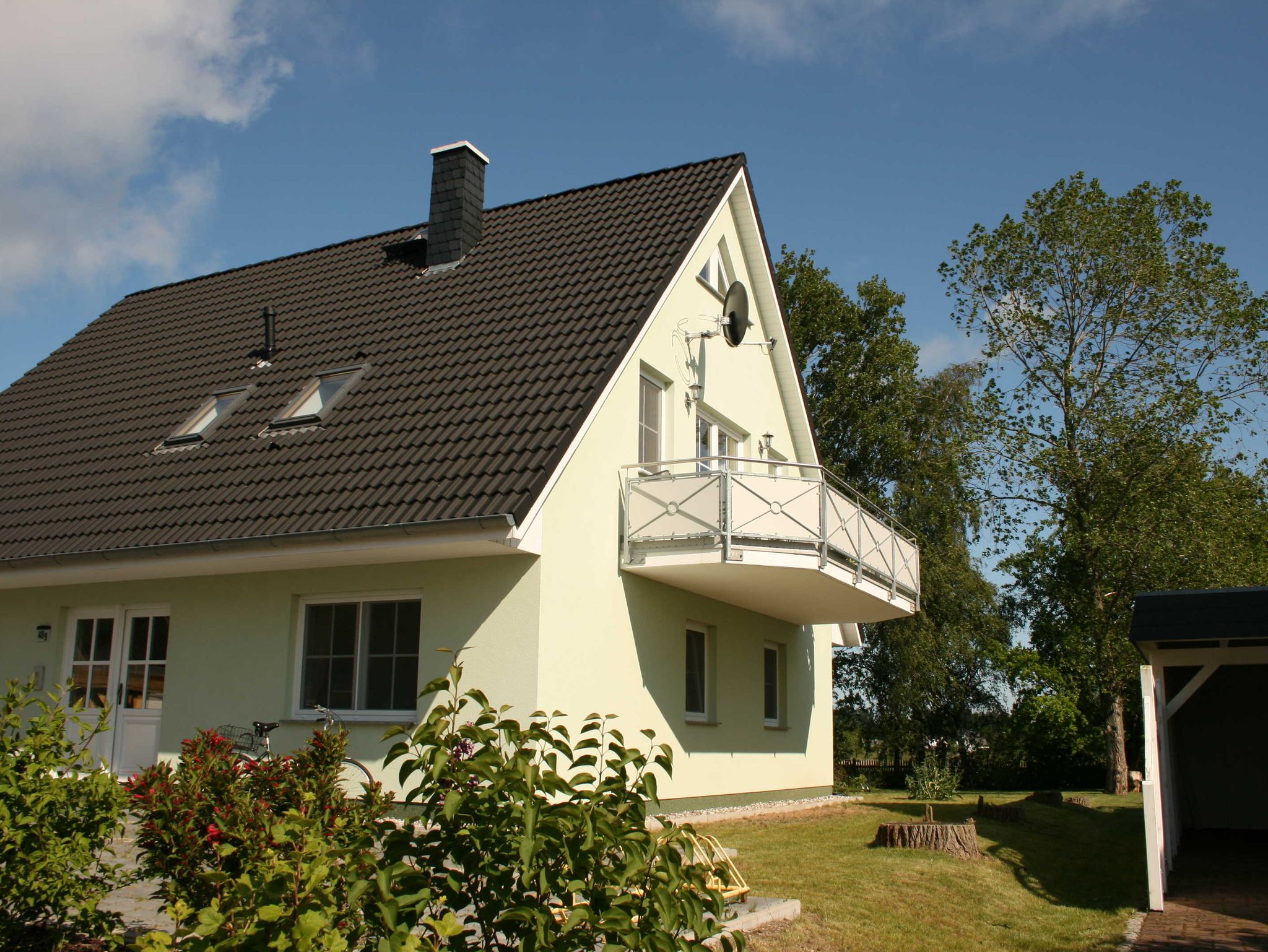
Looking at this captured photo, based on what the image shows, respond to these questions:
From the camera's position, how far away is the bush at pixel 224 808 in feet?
14.3

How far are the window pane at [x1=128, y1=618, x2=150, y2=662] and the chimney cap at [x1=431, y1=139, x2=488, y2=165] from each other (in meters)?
7.96

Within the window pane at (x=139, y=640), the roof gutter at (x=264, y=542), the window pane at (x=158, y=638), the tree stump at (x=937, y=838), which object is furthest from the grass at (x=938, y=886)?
the window pane at (x=139, y=640)

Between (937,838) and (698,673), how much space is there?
4340mm

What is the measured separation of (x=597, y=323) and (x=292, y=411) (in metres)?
3.90

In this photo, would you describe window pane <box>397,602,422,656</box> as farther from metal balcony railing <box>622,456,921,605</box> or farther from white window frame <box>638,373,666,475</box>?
white window frame <box>638,373,666,475</box>

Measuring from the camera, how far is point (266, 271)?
59.0ft

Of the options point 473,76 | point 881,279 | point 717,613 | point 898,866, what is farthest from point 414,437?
point 881,279

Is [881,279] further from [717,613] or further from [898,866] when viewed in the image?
[898,866]

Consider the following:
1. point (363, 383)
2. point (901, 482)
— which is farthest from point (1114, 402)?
point (363, 383)

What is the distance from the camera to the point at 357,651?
11562 mm

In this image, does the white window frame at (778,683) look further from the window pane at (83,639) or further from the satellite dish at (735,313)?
the window pane at (83,639)

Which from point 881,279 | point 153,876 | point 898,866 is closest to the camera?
point 153,876

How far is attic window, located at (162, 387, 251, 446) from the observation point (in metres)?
13.4

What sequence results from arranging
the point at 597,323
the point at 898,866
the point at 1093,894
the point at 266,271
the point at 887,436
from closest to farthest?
1. the point at 898,866
2. the point at 1093,894
3. the point at 597,323
4. the point at 266,271
5. the point at 887,436
